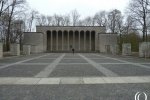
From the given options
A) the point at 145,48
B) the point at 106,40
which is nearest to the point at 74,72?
the point at 145,48

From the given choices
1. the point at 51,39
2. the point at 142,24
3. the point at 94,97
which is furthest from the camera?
the point at 51,39

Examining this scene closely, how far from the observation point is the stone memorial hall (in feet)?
275

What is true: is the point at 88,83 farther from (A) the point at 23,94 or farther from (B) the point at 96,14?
(B) the point at 96,14

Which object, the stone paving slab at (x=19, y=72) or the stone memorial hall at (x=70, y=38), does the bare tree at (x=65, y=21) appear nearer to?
the stone memorial hall at (x=70, y=38)

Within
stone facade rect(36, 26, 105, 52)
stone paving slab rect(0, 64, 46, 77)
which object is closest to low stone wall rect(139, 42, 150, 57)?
stone paving slab rect(0, 64, 46, 77)

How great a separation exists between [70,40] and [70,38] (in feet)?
2.57

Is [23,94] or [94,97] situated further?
[23,94]

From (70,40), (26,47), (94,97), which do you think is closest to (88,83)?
(94,97)

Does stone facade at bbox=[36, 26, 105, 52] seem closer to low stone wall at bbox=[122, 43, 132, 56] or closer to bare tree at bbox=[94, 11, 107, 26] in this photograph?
bare tree at bbox=[94, 11, 107, 26]

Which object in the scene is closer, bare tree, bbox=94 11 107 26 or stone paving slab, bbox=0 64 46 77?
stone paving slab, bbox=0 64 46 77

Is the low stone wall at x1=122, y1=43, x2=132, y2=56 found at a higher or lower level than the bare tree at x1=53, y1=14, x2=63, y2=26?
lower

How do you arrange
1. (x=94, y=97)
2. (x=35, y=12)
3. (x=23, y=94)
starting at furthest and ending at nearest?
1. (x=35, y=12)
2. (x=23, y=94)
3. (x=94, y=97)

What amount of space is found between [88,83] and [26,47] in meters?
42.6

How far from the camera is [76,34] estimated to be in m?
94.6
